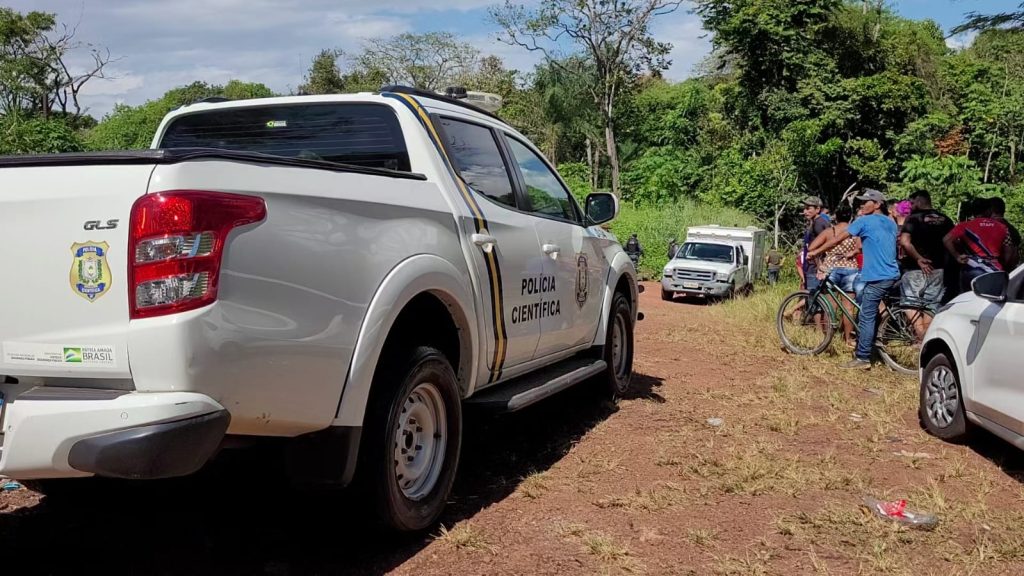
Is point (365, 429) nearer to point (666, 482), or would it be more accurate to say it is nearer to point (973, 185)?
point (666, 482)

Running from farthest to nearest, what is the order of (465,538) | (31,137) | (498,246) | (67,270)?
(31,137), (498,246), (465,538), (67,270)

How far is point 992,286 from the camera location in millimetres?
5098

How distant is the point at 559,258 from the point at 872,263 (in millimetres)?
4366

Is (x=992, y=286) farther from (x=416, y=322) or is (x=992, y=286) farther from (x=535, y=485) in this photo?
(x=416, y=322)

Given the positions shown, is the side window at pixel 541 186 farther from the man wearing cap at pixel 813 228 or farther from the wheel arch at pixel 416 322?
the man wearing cap at pixel 813 228

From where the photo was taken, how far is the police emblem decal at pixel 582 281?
5.53m

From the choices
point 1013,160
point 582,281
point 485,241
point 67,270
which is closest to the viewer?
point 67,270

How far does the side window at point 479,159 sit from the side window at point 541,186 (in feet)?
0.94

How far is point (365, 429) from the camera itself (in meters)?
3.29

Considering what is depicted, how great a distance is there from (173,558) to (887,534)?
3197 millimetres

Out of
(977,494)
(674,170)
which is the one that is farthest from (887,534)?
(674,170)

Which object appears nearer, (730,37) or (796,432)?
(796,432)

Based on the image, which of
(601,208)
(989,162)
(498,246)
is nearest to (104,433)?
(498,246)

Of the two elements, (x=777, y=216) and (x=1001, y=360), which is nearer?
(x=1001, y=360)
